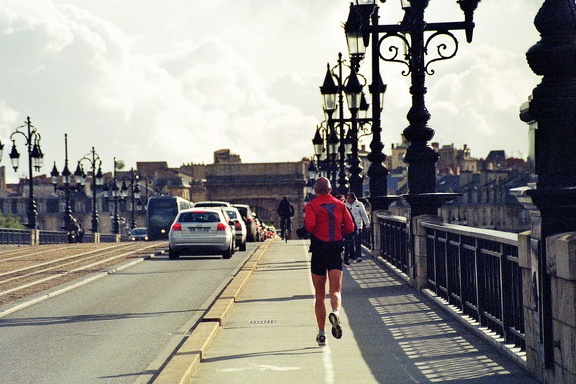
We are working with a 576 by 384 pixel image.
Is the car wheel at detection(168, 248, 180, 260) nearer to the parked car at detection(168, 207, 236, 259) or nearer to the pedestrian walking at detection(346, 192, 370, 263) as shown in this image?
the parked car at detection(168, 207, 236, 259)

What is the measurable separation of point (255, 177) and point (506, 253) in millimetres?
115381

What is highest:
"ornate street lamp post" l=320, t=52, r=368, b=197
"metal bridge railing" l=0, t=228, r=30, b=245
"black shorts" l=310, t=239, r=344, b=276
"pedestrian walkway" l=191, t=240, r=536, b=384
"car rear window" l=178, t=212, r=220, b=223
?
"ornate street lamp post" l=320, t=52, r=368, b=197

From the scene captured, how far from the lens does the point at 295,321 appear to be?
1463 centimetres

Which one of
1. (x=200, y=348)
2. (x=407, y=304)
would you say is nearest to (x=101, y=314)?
(x=407, y=304)

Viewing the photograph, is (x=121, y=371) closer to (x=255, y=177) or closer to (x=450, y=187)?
(x=255, y=177)

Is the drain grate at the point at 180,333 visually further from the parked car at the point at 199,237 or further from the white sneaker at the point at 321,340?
the parked car at the point at 199,237

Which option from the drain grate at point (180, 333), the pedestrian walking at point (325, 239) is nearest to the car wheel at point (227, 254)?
the drain grate at point (180, 333)

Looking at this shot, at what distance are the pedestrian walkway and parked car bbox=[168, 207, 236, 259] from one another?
13711mm

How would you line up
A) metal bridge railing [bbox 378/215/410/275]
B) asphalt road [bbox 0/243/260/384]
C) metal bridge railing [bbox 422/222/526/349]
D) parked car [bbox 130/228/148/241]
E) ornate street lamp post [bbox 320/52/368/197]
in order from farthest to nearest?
1. parked car [bbox 130/228/148/241]
2. ornate street lamp post [bbox 320/52/368/197]
3. metal bridge railing [bbox 378/215/410/275]
4. asphalt road [bbox 0/243/260/384]
5. metal bridge railing [bbox 422/222/526/349]

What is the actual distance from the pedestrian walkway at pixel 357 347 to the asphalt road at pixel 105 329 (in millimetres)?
703

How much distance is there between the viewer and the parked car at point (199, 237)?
1277 inches

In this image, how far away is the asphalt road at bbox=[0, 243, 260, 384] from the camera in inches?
427

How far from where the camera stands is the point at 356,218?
25891 mm

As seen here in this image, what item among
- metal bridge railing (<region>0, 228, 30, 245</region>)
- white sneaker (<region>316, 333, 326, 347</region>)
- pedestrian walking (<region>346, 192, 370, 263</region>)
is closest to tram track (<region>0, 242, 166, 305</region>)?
pedestrian walking (<region>346, 192, 370, 263</region>)
